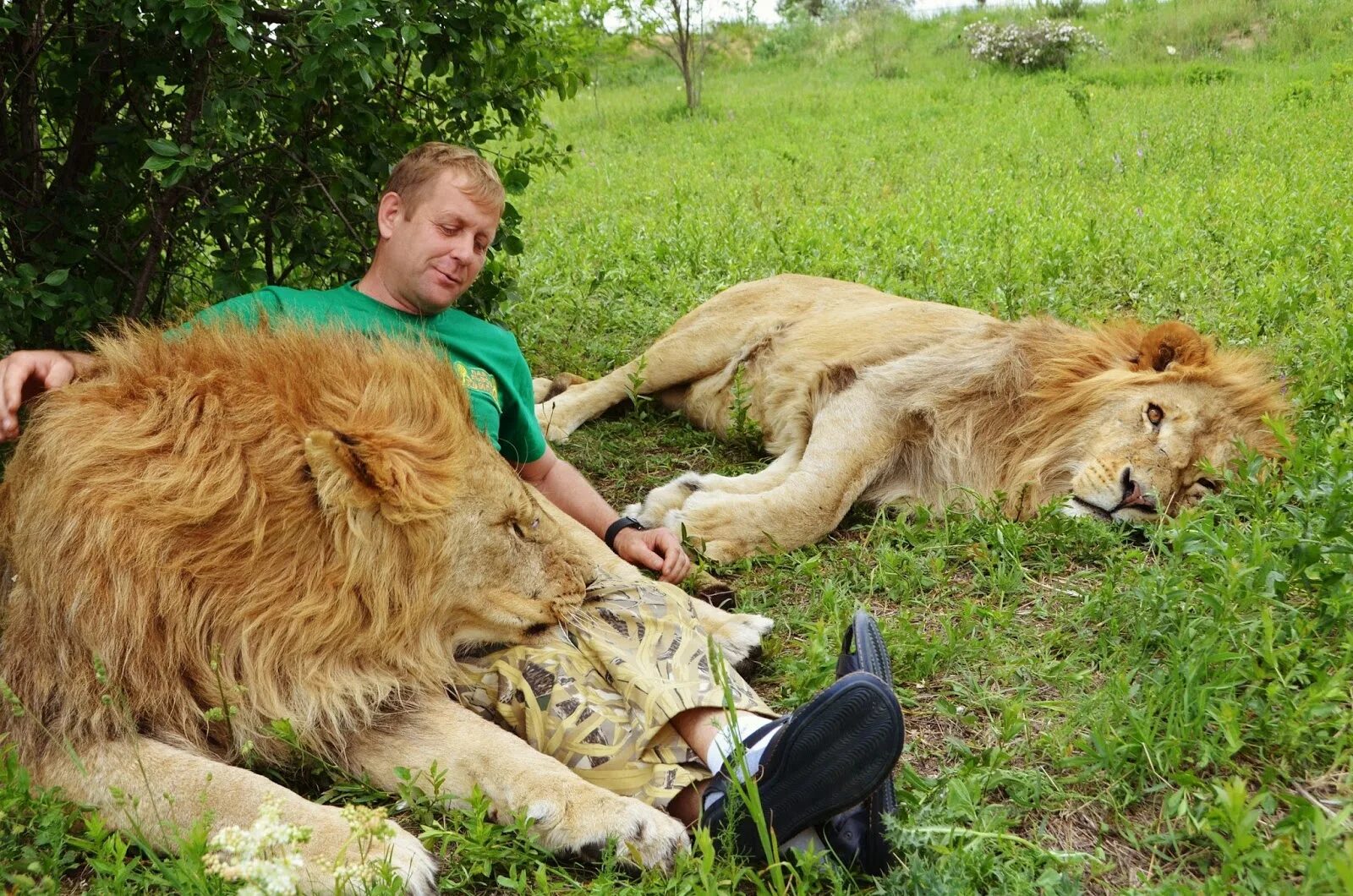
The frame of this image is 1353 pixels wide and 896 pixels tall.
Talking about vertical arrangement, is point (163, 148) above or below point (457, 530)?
above

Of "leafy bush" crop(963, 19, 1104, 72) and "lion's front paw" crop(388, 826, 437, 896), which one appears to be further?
"leafy bush" crop(963, 19, 1104, 72)

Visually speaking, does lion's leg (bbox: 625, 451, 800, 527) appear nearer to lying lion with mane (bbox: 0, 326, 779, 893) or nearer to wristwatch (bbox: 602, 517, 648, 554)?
wristwatch (bbox: 602, 517, 648, 554)

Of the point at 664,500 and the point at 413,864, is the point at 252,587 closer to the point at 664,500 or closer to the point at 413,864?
the point at 413,864

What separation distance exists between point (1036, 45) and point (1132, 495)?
13.9m

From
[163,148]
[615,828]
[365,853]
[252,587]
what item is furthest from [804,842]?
[163,148]

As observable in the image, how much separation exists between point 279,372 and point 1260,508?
111 inches

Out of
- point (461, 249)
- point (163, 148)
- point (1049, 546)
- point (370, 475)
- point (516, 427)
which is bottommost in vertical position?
point (1049, 546)

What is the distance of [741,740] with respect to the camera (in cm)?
244

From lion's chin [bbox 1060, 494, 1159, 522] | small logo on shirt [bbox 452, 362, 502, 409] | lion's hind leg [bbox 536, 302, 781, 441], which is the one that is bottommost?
lion's chin [bbox 1060, 494, 1159, 522]

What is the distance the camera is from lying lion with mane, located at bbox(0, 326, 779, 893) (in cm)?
238

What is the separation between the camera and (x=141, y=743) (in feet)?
7.98

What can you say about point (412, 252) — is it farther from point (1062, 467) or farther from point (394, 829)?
point (1062, 467)

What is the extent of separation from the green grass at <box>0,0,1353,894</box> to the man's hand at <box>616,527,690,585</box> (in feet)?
0.92

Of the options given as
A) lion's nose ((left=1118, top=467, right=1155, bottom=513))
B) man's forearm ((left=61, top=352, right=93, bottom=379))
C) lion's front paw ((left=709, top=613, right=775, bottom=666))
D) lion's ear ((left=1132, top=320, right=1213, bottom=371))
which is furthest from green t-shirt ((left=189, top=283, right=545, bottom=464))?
lion's ear ((left=1132, top=320, right=1213, bottom=371))
